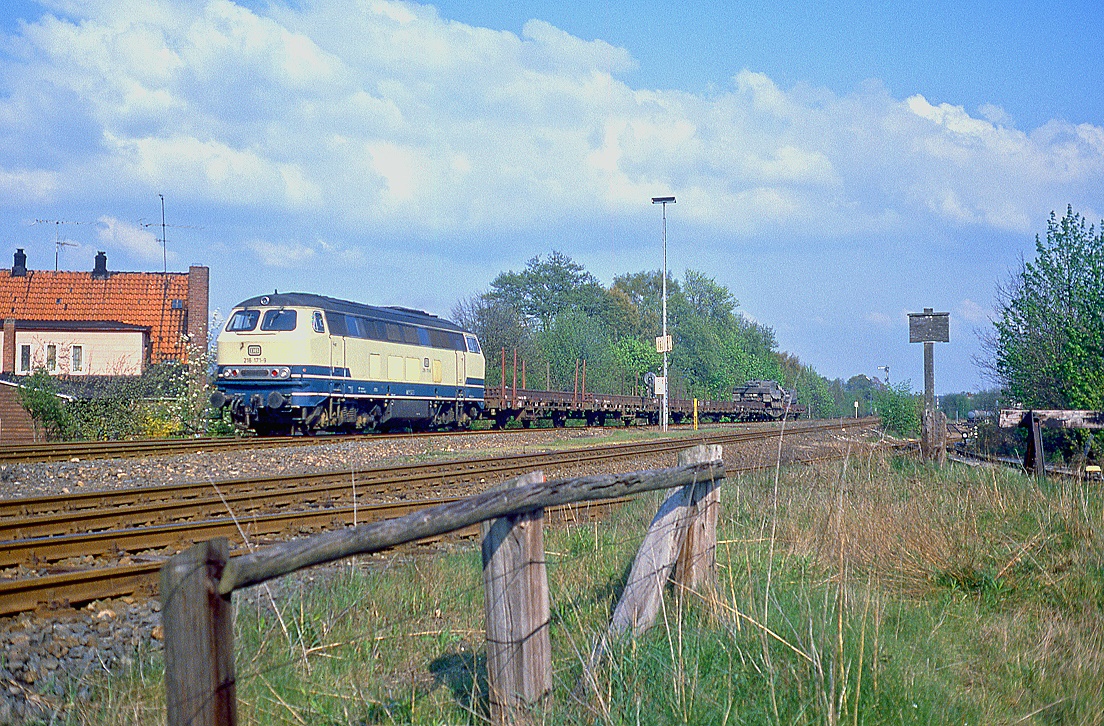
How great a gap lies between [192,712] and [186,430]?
87.6 ft

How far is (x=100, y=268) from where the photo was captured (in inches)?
1927

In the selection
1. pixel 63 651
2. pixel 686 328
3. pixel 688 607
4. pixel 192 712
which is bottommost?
pixel 63 651

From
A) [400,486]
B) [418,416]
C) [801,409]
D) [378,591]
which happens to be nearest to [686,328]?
[801,409]

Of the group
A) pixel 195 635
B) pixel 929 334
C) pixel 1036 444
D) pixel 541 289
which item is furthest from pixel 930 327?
pixel 541 289

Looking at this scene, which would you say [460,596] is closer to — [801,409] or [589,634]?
[589,634]

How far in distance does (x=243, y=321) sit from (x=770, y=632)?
68.7 ft

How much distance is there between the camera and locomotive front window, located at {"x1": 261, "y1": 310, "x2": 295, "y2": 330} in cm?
2272

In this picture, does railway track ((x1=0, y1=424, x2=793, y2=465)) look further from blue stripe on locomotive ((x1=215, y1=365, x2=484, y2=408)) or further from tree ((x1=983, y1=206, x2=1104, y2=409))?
tree ((x1=983, y1=206, x2=1104, y2=409))

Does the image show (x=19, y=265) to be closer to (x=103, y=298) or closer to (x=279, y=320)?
(x=103, y=298)

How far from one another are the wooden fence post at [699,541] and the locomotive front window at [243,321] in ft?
64.6

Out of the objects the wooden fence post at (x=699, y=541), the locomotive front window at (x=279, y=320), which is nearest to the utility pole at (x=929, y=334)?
the wooden fence post at (x=699, y=541)

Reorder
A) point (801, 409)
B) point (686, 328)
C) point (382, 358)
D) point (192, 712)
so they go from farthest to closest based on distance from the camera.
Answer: point (686, 328), point (801, 409), point (382, 358), point (192, 712)

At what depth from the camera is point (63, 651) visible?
18.5 ft

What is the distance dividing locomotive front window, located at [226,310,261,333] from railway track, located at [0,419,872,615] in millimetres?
10413
